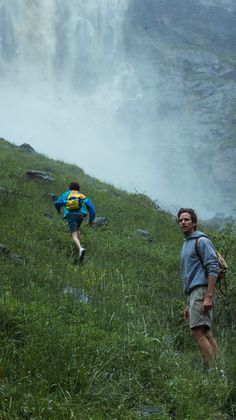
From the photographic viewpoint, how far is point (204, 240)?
6.95 meters

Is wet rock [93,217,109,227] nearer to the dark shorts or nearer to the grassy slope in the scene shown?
the dark shorts

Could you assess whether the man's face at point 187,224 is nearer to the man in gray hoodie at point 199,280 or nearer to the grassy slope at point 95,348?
the man in gray hoodie at point 199,280

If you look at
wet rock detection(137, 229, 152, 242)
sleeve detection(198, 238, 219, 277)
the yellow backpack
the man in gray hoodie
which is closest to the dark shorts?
the yellow backpack

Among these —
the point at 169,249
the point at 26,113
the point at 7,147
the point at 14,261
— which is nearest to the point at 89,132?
the point at 26,113

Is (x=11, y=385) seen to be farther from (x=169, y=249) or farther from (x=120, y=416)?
(x=169, y=249)

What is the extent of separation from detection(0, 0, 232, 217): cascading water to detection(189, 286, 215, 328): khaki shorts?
208 feet

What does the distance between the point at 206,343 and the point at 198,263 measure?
104 cm

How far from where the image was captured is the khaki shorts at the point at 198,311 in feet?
22.1

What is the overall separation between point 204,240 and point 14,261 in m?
3.29

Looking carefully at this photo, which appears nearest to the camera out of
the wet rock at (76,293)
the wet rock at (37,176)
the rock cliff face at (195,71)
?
the wet rock at (76,293)

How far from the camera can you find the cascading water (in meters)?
74.9

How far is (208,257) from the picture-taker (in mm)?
6836

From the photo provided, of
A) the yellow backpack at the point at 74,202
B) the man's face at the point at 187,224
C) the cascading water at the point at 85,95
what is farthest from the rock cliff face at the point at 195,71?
the man's face at the point at 187,224

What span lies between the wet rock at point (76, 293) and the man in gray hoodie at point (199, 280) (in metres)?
1.44
